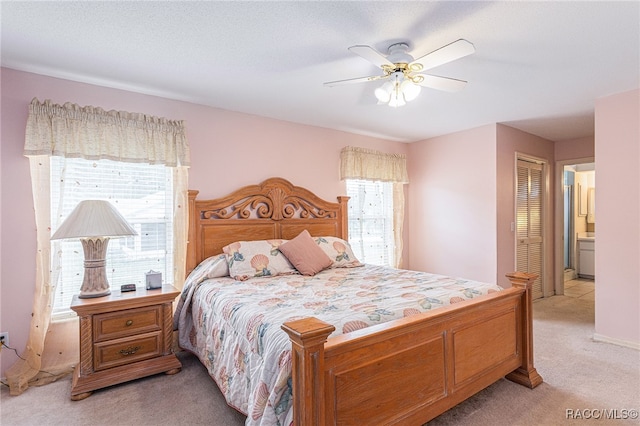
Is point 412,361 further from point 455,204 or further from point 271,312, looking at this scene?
point 455,204

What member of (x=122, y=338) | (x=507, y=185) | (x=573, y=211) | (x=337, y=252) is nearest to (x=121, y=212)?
(x=122, y=338)

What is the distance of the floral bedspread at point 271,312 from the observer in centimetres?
153

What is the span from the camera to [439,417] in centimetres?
202

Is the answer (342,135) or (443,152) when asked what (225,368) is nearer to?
(342,135)

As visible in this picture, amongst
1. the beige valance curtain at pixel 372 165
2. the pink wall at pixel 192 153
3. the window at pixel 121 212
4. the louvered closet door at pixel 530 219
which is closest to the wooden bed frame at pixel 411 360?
the window at pixel 121 212

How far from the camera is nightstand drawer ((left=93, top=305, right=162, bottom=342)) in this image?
2.35 metres

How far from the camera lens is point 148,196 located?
305 centimetres

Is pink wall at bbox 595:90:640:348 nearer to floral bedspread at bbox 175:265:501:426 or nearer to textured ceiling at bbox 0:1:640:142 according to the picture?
textured ceiling at bbox 0:1:640:142

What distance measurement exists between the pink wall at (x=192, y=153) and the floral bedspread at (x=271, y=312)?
1.13 m

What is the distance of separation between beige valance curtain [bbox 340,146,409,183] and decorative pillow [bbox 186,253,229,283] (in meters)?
2.03

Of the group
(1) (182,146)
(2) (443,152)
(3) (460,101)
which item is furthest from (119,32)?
(2) (443,152)

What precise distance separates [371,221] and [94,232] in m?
3.35

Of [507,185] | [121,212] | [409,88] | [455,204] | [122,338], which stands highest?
[409,88]

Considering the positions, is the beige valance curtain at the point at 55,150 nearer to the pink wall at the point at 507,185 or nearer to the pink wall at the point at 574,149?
the pink wall at the point at 507,185
